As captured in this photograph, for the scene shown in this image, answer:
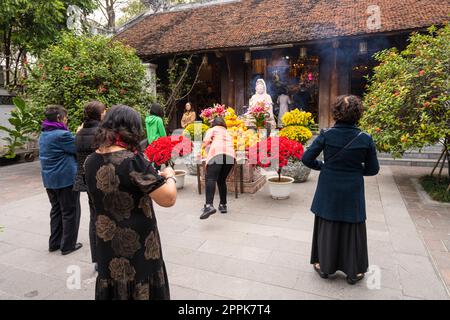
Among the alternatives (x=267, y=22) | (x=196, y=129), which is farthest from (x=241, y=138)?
(x=267, y=22)

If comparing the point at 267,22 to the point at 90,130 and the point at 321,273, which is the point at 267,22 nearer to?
the point at 90,130

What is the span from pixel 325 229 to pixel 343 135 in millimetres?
923

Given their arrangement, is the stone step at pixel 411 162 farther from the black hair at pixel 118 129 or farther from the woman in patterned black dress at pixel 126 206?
the black hair at pixel 118 129

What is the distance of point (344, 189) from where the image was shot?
3008mm

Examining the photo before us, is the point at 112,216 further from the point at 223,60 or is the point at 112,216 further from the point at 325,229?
the point at 223,60

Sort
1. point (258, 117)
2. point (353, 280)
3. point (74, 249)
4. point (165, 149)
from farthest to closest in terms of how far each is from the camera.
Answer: point (258, 117) < point (165, 149) < point (74, 249) < point (353, 280)

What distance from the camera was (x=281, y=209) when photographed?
18.1ft

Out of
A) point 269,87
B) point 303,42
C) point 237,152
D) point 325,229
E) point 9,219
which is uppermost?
point 303,42

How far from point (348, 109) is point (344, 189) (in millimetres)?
740

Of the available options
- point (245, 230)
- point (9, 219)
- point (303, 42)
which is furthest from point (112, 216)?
point (303, 42)

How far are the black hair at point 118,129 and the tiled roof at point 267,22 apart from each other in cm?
833

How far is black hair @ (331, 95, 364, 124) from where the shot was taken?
2.90m

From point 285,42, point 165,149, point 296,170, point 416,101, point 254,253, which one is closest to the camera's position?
point 254,253

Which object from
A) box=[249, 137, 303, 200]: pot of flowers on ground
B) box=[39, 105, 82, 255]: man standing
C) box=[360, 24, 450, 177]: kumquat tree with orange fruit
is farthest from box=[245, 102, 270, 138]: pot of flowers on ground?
box=[39, 105, 82, 255]: man standing
